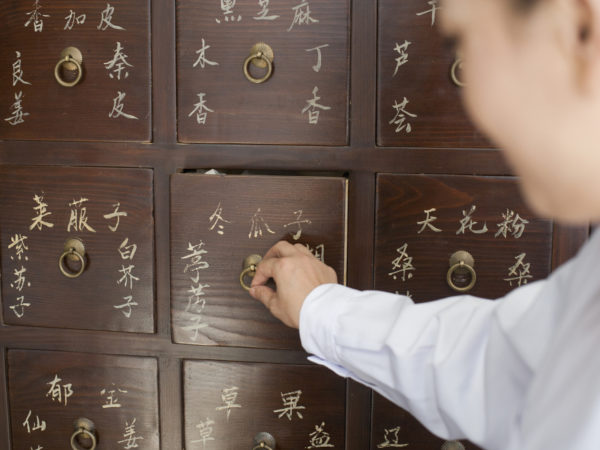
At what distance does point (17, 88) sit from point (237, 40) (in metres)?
0.32

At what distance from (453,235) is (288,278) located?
23 cm

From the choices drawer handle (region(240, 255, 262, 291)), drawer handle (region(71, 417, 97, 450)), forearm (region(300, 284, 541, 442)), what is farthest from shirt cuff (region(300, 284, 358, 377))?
drawer handle (region(71, 417, 97, 450))

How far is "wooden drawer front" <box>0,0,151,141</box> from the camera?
77 centimetres

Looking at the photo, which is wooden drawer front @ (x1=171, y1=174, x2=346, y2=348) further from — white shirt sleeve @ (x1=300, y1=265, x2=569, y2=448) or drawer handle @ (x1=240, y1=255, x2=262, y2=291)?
white shirt sleeve @ (x1=300, y1=265, x2=569, y2=448)

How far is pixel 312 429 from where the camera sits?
807mm

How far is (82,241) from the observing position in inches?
31.8

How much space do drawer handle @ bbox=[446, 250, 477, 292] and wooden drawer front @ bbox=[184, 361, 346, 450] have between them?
0.21 meters

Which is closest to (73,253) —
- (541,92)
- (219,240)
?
(219,240)

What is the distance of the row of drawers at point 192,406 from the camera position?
80cm

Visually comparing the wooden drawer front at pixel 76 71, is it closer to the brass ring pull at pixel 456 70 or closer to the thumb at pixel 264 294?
the thumb at pixel 264 294

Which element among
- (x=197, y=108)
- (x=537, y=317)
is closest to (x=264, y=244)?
(x=197, y=108)

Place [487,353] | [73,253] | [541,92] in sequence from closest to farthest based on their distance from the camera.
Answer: [541,92] → [487,353] → [73,253]

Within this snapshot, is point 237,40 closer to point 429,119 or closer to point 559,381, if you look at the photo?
point 429,119

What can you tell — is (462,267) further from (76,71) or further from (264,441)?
(76,71)
